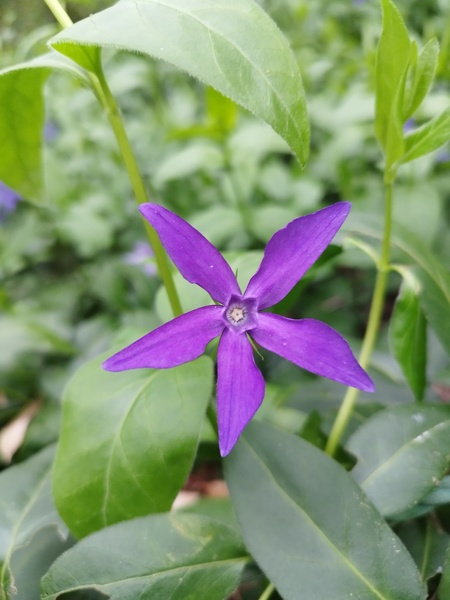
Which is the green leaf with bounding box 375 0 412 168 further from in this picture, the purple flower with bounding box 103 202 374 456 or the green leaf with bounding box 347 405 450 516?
the green leaf with bounding box 347 405 450 516

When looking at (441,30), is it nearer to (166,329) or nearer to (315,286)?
(315,286)

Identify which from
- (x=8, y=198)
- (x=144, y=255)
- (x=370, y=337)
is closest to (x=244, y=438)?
(x=370, y=337)

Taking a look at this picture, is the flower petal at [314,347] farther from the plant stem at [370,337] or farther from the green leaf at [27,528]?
the green leaf at [27,528]

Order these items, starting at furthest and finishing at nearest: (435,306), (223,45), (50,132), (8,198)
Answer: (50,132), (8,198), (435,306), (223,45)

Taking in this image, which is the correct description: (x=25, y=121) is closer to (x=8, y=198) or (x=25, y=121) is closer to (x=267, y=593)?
(x=267, y=593)

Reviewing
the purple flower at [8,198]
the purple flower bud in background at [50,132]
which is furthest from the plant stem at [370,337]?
the purple flower bud in background at [50,132]

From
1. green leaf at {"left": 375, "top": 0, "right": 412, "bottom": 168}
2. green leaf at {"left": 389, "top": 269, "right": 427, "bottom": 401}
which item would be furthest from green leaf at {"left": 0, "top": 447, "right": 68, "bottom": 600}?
green leaf at {"left": 375, "top": 0, "right": 412, "bottom": 168}
